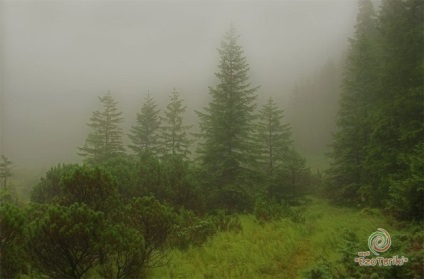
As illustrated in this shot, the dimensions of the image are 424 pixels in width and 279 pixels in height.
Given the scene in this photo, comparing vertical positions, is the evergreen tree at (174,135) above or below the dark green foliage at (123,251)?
above

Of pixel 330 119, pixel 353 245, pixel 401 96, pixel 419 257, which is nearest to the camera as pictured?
pixel 419 257

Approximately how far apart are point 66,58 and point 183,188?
94732mm

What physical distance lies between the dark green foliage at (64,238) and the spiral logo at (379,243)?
20.4 feet

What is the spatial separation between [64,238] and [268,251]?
5710 mm

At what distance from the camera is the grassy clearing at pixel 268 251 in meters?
8.67

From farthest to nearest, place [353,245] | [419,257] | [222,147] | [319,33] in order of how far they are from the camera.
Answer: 1. [319,33]
2. [222,147]
3. [353,245]
4. [419,257]

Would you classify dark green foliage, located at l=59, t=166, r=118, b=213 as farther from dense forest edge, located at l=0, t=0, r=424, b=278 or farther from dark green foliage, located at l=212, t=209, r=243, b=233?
dark green foliage, located at l=212, t=209, r=243, b=233

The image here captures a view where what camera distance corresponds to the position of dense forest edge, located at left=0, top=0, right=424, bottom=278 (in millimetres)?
6977

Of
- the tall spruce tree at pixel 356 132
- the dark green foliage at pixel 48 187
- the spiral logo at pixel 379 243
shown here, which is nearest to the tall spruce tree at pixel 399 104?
the tall spruce tree at pixel 356 132

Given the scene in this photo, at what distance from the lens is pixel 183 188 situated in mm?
14227

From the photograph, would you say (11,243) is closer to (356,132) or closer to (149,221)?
(149,221)

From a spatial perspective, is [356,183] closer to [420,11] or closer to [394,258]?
[420,11]

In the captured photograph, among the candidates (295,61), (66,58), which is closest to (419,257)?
(295,61)

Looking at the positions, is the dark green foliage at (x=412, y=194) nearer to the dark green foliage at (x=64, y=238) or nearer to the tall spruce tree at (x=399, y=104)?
the tall spruce tree at (x=399, y=104)
